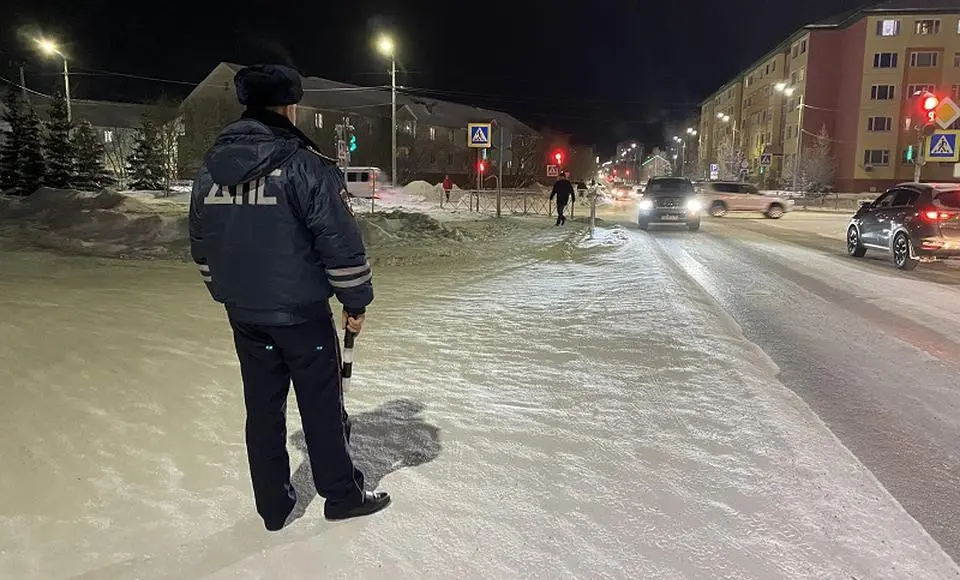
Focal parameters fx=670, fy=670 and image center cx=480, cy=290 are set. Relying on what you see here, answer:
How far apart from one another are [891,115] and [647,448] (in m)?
68.0

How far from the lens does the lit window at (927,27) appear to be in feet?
190

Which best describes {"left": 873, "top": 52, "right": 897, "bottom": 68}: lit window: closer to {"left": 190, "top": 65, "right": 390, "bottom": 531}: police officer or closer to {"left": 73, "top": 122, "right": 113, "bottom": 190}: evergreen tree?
{"left": 73, "top": 122, "right": 113, "bottom": 190}: evergreen tree

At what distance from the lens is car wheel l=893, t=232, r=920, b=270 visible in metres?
13.1

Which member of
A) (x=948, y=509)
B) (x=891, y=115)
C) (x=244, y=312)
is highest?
(x=891, y=115)

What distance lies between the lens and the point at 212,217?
284 centimetres

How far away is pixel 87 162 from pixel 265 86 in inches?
1404

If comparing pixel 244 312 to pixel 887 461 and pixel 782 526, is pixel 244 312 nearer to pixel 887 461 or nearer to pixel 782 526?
pixel 782 526

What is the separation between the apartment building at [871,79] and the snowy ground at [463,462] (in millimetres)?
55147

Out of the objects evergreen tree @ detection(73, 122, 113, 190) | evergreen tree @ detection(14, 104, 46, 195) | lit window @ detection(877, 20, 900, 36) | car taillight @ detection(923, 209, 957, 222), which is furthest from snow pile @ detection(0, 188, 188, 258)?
lit window @ detection(877, 20, 900, 36)

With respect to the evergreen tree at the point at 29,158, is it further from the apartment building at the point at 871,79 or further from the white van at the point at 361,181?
the apartment building at the point at 871,79

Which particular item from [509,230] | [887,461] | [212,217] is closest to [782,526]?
[887,461]

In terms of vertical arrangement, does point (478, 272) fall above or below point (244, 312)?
below

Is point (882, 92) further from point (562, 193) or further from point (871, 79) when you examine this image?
point (562, 193)

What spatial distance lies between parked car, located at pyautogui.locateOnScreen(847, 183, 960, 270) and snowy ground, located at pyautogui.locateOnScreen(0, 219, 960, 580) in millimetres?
8294
